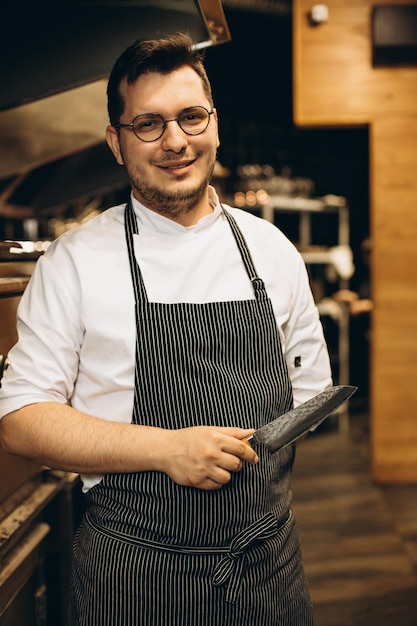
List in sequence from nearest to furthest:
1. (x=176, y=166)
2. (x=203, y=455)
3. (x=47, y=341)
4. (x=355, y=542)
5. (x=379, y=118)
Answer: (x=203, y=455) < (x=47, y=341) < (x=176, y=166) < (x=355, y=542) < (x=379, y=118)

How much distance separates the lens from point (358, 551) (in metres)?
3.32

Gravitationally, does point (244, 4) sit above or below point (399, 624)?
above

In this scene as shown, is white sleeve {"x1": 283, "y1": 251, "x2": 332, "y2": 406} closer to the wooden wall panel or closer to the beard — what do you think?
the beard

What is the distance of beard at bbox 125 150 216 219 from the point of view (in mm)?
1354

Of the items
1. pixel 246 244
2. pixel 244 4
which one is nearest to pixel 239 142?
pixel 244 4

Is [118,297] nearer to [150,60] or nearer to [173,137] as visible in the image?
[173,137]

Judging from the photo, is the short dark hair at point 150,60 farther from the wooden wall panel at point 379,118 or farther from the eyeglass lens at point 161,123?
the wooden wall panel at point 379,118

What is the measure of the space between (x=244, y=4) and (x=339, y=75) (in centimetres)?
193

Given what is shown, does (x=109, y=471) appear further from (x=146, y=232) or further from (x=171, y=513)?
(x=146, y=232)

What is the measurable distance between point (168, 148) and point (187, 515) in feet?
2.39

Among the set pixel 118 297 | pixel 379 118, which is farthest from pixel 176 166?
pixel 379 118

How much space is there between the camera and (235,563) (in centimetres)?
128

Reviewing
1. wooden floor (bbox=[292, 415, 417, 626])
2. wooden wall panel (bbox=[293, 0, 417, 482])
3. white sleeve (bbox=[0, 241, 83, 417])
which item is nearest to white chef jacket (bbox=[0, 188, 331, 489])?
white sleeve (bbox=[0, 241, 83, 417])

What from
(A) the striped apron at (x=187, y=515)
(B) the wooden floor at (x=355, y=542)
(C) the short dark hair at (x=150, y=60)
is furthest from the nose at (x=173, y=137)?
(B) the wooden floor at (x=355, y=542)
